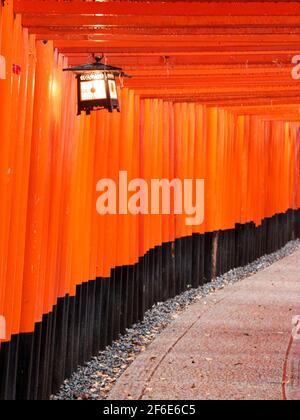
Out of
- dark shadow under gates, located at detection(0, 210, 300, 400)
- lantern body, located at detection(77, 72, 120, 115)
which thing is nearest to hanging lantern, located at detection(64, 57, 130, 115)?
lantern body, located at detection(77, 72, 120, 115)

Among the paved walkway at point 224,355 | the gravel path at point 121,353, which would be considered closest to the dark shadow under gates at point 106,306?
the gravel path at point 121,353

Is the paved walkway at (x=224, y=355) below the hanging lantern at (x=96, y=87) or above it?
below

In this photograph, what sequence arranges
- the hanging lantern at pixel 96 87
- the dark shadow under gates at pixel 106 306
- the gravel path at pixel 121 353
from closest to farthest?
the dark shadow under gates at pixel 106 306
the hanging lantern at pixel 96 87
the gravel path at pixel 121 353

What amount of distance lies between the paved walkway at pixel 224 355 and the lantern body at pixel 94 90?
2697 mm

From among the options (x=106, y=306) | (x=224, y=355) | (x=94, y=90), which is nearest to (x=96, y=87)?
(x=94, y=90)

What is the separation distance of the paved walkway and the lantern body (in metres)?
2.70

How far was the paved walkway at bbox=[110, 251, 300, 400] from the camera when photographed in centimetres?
Answer: 829

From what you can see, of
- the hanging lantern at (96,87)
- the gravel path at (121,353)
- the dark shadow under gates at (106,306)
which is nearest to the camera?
the dark shadow under gates at (106,306)

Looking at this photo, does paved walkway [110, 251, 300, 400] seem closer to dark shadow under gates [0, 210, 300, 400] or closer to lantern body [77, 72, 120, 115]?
dark shadow under gates [0, 210, 300, 400]

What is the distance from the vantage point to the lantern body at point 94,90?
8305 mm

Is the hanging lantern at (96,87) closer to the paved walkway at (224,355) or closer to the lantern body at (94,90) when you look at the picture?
the lantern body at (94,90)

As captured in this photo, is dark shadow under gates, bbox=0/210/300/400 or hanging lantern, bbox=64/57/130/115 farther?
hanging lantern, bbox=64/57/130/115
